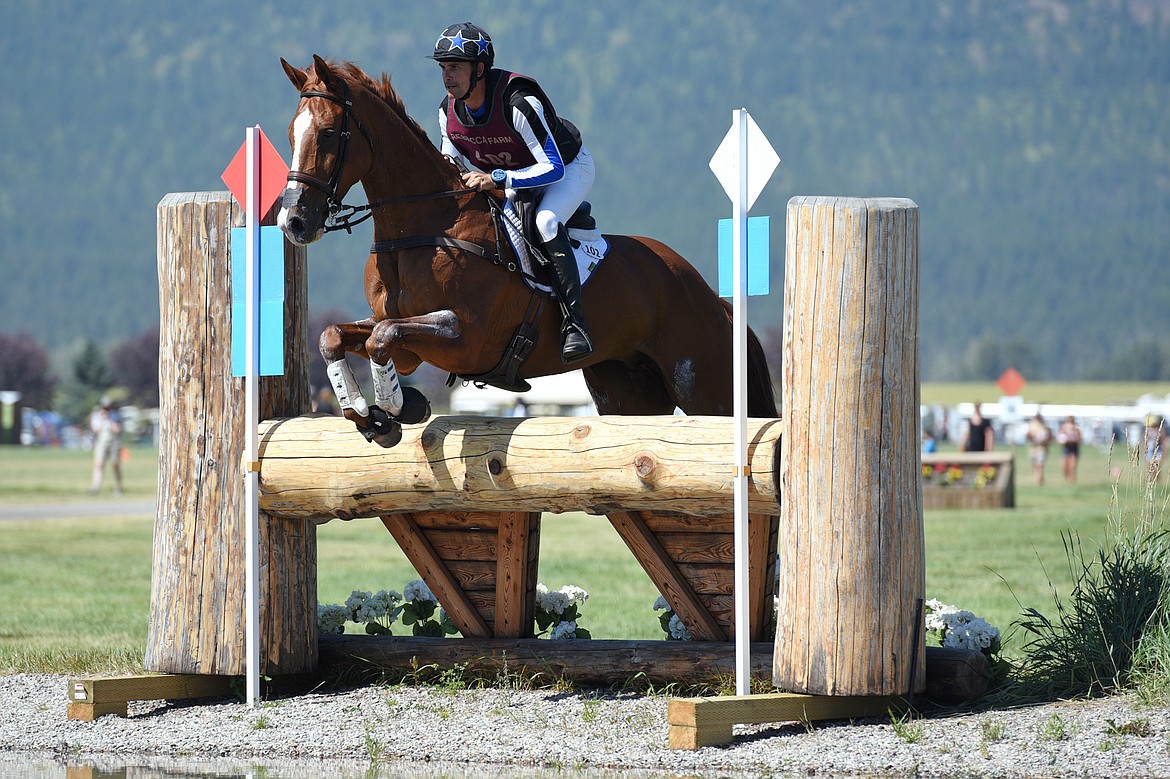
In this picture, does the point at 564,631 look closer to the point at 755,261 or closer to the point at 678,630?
the point at 678,630

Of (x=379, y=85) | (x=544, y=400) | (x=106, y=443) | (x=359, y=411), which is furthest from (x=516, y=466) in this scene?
(x=544, y=400)

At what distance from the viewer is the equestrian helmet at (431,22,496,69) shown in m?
6.38

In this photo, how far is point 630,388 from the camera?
755cm

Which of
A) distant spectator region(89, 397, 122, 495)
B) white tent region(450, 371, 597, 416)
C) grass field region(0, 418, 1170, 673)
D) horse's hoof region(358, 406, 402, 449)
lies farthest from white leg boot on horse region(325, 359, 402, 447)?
white tent region(450, 371, 597, 416)

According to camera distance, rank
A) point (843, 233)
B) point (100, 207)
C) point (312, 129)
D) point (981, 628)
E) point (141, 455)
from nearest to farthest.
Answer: point (843, 233) → point (312, 129) → point (981, 628) → point (141, 455) → point (100, 207)

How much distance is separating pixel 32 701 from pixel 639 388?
322 cm

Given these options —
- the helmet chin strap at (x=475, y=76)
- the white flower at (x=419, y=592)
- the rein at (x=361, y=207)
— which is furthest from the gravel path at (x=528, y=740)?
the helmet chin strap at (x=475, y=76)

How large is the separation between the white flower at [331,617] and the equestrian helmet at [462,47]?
2865mm

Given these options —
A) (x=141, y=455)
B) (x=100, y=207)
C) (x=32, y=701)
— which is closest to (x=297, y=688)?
(x=32, y=701)

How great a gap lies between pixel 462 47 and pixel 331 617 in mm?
2981

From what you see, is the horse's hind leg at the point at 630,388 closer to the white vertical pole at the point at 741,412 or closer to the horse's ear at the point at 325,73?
the white vertical pole at the point at 741,412

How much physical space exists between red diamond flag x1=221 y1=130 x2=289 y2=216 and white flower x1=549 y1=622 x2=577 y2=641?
2.46m

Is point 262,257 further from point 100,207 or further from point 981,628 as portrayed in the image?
point 100,207

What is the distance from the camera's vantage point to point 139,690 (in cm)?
685
